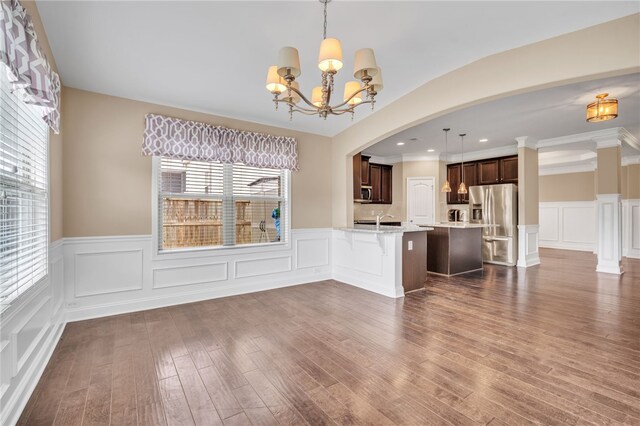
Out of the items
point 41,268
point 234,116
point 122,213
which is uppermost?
point 234,116

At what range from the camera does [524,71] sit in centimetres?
296

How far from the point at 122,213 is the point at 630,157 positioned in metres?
11.2

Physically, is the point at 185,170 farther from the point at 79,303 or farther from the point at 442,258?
the point at 442,258

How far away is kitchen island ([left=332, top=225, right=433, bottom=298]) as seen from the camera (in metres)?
4.32

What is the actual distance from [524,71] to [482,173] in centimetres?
513

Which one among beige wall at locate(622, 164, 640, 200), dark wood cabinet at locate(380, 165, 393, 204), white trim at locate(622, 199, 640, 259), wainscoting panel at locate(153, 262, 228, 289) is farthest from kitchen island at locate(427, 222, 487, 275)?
beige wall at locate(622, 164, 640, 200)

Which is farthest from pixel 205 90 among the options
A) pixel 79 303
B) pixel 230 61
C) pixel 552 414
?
pixel 552 414

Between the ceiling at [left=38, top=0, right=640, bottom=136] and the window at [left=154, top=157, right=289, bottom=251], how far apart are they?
1.09 m

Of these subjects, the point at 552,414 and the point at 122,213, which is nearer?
the point at 552,414

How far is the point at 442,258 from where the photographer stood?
5.73 metres

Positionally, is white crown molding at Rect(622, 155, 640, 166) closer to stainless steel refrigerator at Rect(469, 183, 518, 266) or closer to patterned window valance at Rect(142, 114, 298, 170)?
stainless steel refrigerator at Rect(469, 183, 518, 266)

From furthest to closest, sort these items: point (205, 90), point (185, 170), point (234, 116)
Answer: point (234, 116)
point (185, 170)
point (205, 90)

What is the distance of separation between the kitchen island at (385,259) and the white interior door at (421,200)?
3.41 metres

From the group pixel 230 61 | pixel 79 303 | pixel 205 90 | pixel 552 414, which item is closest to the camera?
pixel 552 414
